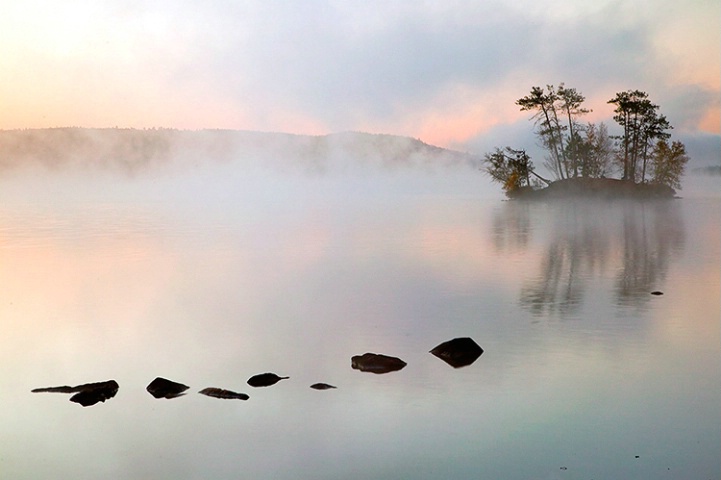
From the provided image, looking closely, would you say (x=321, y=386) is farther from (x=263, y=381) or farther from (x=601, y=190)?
(x=601, y=190)

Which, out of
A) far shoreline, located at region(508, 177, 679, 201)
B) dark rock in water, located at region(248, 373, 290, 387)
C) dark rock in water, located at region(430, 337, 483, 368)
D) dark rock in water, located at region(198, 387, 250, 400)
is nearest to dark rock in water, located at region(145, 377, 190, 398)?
dark rock in water, located at region(198, 387, 250, 400)

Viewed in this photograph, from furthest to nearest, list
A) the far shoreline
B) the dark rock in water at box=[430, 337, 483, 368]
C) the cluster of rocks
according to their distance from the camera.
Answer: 1. the far shoreline
2. the dark rock in water at box=[430, 337, 483, 368]
3. the cluster of rocks

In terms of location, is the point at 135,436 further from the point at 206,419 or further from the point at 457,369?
the point at 457,369

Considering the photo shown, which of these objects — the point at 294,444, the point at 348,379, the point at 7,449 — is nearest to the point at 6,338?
the point at 7,449

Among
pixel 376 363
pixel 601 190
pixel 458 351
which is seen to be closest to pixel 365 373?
pixel 376 363

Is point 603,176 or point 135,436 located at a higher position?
point 603,176

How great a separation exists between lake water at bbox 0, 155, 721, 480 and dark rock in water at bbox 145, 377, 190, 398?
0.52ft

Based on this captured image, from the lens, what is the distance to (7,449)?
6383mm

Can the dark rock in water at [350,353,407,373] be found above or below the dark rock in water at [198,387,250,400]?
above

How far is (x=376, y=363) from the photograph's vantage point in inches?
326

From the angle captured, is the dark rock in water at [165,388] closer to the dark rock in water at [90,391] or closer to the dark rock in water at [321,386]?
the dark rock in water at [90,391]

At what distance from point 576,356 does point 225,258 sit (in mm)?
11669

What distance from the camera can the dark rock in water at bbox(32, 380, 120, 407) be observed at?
7469 mm

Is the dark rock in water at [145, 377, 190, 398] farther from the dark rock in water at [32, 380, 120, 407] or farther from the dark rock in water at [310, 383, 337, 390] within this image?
the dark rock in water at [310, 383, 337, 390]
